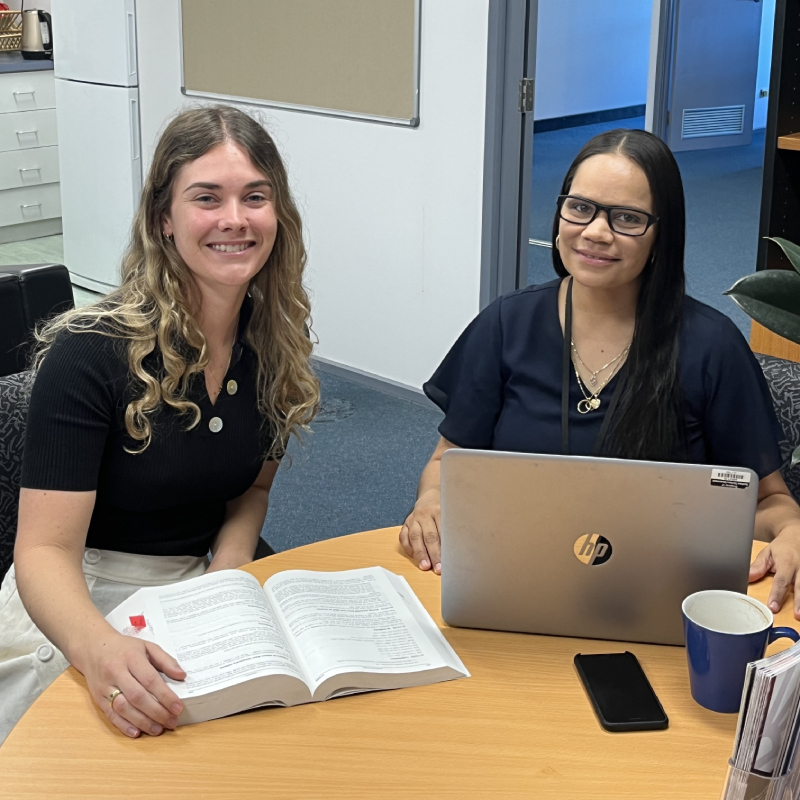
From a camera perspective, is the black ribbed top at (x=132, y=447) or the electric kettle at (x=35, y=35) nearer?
the black ribbed top at (x=132, y=447)

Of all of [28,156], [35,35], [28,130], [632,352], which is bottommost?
[632,352]

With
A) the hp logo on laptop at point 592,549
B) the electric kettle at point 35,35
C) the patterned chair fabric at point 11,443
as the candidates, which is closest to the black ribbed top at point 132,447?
the patterned chair fabric at point 11,443

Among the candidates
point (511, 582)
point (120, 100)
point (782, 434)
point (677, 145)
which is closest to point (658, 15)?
point (677, 145)

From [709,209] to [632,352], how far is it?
503 cm

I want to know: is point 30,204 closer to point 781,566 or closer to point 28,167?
point 28,167

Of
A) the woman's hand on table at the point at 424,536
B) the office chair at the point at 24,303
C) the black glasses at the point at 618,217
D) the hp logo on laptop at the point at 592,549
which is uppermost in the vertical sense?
the black glasses at the point at 618,217

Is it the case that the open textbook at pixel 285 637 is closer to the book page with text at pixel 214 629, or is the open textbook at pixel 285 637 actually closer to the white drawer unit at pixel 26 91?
the book page with text at pixel 214 629

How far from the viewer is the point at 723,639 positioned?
1104 millimetres

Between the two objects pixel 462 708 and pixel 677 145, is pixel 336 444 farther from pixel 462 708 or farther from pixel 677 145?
pixel 677 145

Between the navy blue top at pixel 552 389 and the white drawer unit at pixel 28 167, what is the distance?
461 cm

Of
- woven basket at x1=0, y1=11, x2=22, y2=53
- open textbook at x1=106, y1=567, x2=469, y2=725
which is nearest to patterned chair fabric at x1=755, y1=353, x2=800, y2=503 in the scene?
open textbook at x1=106, y1=567, x2=469, y2=725

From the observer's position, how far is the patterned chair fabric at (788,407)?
1.69 meters

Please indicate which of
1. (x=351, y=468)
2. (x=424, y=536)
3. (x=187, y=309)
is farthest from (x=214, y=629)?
(x=351, y=468)

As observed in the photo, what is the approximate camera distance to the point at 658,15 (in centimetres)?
543
